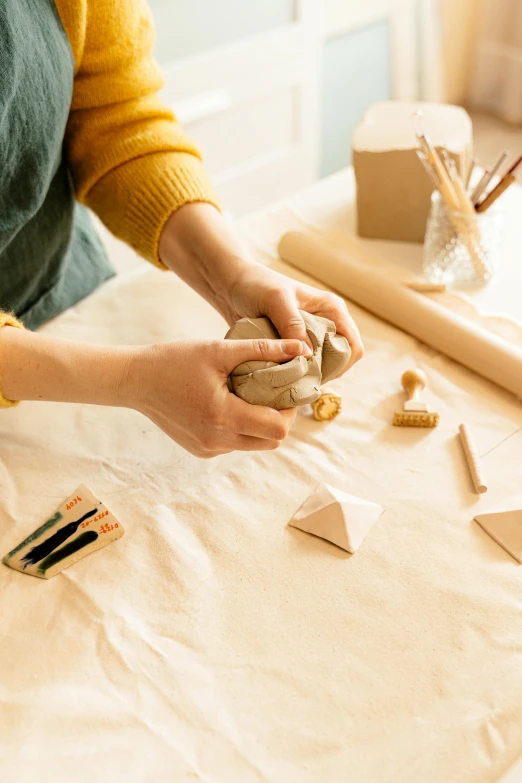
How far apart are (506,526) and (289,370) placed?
0.83ft

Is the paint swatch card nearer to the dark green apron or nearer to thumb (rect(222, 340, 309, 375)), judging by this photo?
thumb (rect(222, 340, 309, 375))

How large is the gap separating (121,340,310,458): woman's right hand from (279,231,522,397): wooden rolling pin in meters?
0.25

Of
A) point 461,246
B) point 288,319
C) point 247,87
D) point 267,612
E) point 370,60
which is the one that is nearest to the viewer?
point 267,612

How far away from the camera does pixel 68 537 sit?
674mm

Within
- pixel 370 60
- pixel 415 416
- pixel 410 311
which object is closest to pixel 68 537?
pixel 415 416

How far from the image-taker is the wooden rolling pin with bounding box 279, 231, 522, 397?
82 centimetres

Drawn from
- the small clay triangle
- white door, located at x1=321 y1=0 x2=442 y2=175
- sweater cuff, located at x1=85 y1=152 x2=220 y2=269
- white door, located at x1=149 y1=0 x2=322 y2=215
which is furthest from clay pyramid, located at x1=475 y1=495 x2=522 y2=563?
white door, located at x1=321 y1=0 x2=442 y2=175

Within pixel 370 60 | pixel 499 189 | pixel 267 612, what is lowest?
pixel 267 612

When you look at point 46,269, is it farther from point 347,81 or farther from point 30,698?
point 347,81

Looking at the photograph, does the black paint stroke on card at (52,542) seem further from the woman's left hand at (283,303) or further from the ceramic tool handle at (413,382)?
the ceramic tool handle at (413,382)

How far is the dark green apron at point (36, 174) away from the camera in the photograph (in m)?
0.70

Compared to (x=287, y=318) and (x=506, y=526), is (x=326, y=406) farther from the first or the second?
(x=506, y=526)

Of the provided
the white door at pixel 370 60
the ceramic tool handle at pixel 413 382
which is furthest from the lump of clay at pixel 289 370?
the white door at pixel 370 60

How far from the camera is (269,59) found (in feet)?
6.13
